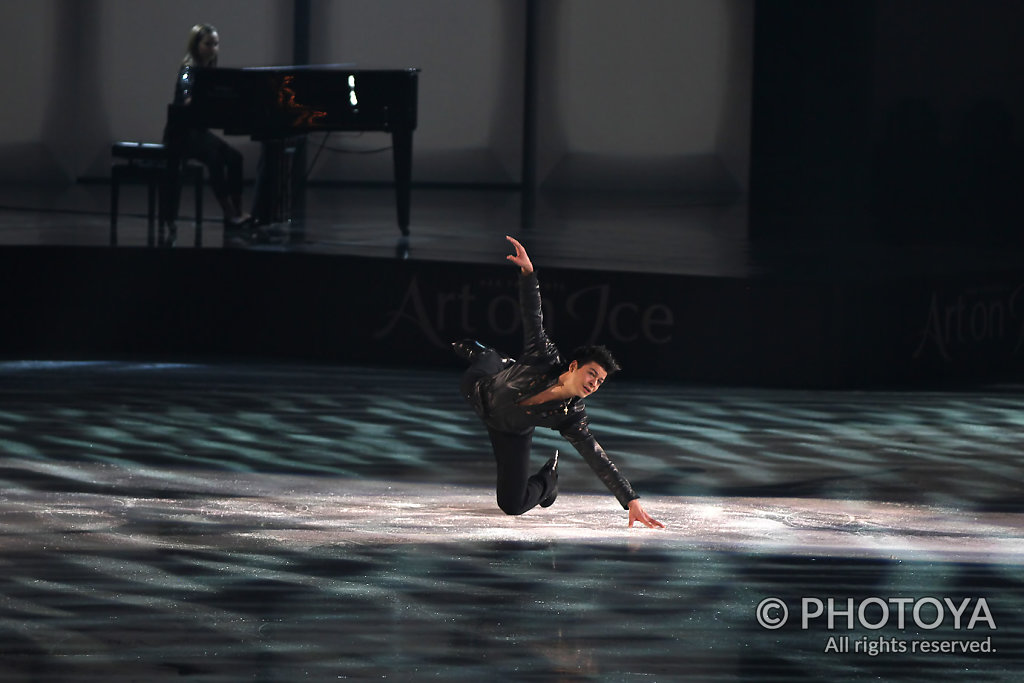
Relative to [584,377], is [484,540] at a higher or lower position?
lower

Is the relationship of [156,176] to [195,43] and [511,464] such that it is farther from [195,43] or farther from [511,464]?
[511,464]

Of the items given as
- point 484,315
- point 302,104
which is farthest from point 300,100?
point 484,315

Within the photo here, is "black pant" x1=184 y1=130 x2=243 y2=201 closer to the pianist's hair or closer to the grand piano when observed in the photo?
the grand piano

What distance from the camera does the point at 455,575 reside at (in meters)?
4.03

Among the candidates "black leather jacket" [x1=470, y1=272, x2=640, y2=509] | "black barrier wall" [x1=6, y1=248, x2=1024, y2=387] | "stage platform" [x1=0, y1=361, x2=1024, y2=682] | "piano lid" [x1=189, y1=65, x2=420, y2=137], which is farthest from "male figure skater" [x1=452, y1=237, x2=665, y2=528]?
"piano lid" [x1=189, y1=65, x2=420, y2=137]

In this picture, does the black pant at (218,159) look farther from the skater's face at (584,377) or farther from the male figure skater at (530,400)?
the skater's face at (584,377)

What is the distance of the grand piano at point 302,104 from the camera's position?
319 inches

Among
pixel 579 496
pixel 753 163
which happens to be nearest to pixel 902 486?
pixel 579 496

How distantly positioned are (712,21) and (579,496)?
24.7 feet

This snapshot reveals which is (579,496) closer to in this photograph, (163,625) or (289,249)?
(163,625)

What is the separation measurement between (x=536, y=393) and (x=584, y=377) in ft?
0.86

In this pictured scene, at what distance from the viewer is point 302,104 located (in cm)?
822

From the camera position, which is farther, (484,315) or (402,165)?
(402,165)

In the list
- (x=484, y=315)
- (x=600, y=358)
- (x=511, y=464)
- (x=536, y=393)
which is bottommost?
(x=511, y=464)
